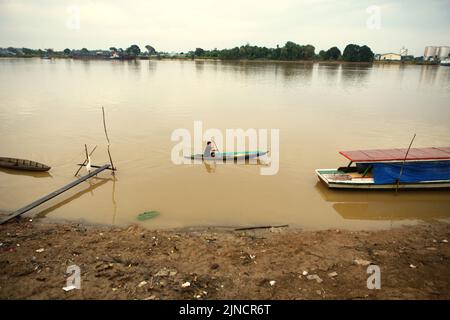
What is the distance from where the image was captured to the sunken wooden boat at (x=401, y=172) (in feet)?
37.4

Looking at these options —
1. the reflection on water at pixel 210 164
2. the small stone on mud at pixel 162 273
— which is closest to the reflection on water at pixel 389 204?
the reflection on water at pixel 210 164

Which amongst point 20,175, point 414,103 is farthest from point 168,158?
point 414,103

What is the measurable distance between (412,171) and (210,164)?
857 cm

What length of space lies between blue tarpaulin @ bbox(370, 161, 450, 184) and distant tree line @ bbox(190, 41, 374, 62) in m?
112

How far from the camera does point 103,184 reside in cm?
1251

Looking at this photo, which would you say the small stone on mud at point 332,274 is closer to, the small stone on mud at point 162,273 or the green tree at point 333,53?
the small stone on mud at point 162,273

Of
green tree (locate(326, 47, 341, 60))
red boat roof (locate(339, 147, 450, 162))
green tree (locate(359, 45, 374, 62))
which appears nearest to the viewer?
red boat roof (locate(339, 147, 450, 162))

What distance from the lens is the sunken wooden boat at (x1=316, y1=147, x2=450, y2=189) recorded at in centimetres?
1141

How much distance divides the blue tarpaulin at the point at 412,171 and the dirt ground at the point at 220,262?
9.92ft

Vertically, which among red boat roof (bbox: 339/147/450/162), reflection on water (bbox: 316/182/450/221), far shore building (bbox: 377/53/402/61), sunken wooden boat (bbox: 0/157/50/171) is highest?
far shore building (bbox: 377/53/402/61)

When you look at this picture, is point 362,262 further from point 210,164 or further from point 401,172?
point 210,164

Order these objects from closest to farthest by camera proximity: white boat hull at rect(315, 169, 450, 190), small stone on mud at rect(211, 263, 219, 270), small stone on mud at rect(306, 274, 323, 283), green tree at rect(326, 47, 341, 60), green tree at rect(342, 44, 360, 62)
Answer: small stone on mud at rect(306, 274, 323, 283)
small stone on mud at rect(211, 263, 219, 270)
white boat hull at rect(315, 169, 450, 190)
green tree at rect(342, 44, 360, 62)
green tree at rect(326, 47, 341, 60)

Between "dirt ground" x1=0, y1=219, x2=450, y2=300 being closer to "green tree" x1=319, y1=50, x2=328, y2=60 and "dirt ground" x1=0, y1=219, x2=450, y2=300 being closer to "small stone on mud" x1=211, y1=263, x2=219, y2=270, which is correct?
"small stone on mud" x1=211, y1=263, x2=219, y2=270

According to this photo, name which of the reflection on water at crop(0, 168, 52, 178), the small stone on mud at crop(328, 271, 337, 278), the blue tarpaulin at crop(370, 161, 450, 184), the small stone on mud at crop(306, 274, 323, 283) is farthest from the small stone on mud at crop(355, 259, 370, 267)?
the reflection on water at crop(0, 168, 52, 178)
